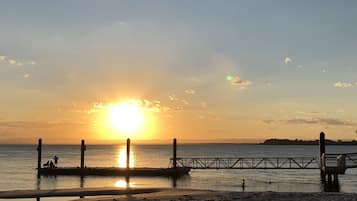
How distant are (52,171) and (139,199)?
35.6 meters

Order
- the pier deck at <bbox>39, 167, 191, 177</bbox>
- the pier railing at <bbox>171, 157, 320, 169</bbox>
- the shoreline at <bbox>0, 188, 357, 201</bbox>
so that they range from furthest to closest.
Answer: the pier deck at <bbox>39, 167, 191, 177</bbox> < the pier railing at <bbox>171, 157, 320, 169</bbox> < the shoreline at <bbox>0, 188, 357, 201</bbox>

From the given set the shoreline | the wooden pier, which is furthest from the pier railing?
the shoreline

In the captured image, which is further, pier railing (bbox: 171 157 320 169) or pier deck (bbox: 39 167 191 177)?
pier deck (bbox: 39 167 191 177)

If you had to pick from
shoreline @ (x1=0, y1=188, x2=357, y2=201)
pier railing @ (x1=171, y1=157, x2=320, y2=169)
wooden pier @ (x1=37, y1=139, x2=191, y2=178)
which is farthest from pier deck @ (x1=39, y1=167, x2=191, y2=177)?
shoreline @ (x1=0, y1=188, x2=357, y2=201)

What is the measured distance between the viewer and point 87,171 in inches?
2363

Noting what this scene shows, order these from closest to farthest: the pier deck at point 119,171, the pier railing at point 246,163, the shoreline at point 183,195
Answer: the shoreline at point 183,195 → the pier railing at point 246,163 → the pier deck at point 119,171

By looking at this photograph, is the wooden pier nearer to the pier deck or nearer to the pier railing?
the pier deck

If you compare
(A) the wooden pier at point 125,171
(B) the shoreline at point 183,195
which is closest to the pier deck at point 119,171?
(A) the wooden pier at point 125,171

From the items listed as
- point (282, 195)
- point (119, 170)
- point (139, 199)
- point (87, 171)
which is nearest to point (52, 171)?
point (87, 171)

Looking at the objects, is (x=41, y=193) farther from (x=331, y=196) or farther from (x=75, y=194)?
(x=331, y=196)

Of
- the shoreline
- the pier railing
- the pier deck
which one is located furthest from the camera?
the pier deck

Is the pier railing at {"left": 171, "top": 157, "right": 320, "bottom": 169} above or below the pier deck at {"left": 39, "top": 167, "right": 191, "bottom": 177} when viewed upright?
above

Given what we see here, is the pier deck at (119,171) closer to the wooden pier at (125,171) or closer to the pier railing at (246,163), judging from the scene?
the wooden pier at (125,171)

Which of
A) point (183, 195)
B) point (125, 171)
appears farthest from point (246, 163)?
point (183, 195)
